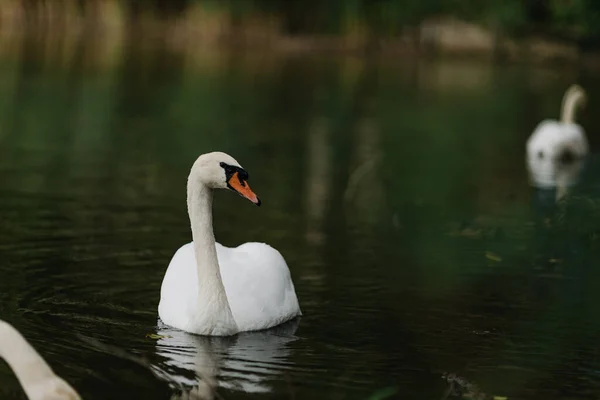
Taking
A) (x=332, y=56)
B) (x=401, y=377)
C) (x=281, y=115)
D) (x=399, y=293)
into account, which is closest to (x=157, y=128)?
(x=281, y=115)

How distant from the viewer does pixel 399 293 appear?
35.1 ft

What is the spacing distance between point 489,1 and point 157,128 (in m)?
20.2

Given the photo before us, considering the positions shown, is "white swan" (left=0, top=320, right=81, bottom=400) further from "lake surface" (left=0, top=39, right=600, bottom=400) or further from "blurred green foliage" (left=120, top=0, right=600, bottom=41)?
"blurred green foliage" (left=120, top=0, right=600, bottom=41)

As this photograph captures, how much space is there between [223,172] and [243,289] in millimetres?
842

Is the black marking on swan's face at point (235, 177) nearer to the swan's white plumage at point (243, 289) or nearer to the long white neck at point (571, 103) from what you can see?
the swan's white plumage at point (243, 289)

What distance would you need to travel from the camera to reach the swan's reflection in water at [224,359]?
7.89 meters

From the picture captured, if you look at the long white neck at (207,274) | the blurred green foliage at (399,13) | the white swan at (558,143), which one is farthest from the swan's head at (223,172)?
the blurred green foliage at (399,13)

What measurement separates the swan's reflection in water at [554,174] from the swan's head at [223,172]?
794 centimetres

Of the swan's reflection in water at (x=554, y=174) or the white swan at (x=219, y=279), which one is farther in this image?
the swan's reflection in water at (x=554, y=174)

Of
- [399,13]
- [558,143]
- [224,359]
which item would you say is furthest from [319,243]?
[399,13]

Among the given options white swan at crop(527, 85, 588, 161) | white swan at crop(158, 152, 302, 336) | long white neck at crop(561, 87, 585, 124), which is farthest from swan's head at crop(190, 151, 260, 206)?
long white neck at crop(561, 87, 585, 124)

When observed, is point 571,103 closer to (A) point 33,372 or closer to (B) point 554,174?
(B) point 554,174

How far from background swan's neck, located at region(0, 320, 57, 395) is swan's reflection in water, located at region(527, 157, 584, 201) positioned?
11248 mm

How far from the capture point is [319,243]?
12.8 m
